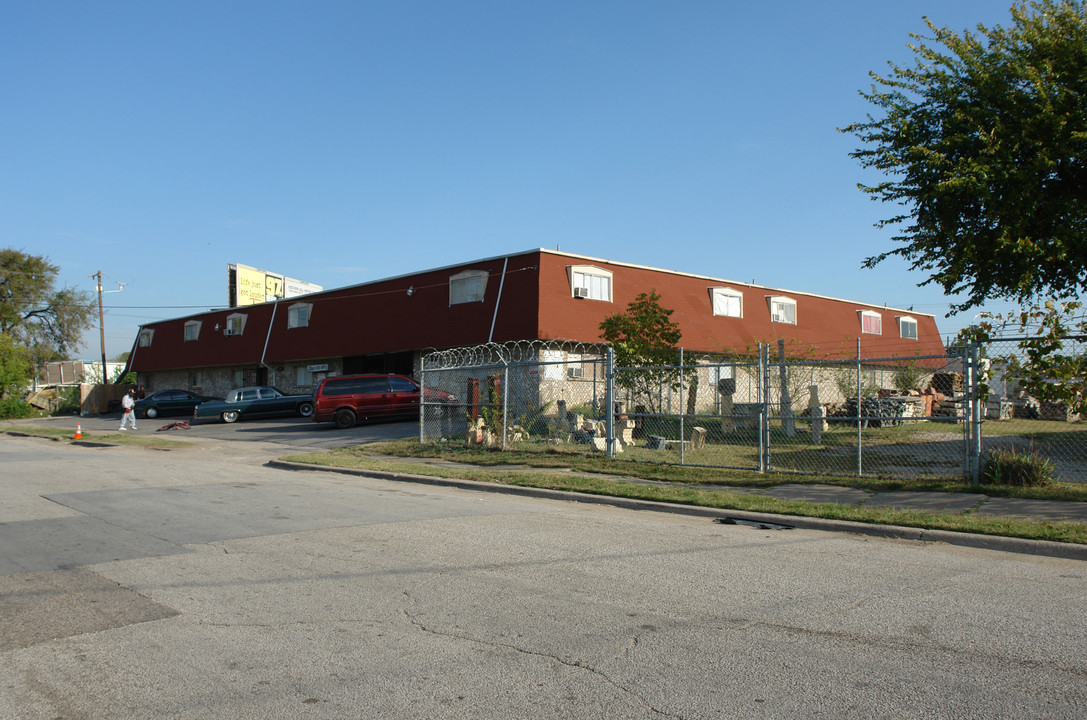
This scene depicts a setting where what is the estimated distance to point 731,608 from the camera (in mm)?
5562

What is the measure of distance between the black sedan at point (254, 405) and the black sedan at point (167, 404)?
6557 mm

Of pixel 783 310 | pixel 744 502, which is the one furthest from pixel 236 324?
pixel 744 502

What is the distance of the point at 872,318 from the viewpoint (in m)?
42.3

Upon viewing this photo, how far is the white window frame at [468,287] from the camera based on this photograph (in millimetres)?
30828

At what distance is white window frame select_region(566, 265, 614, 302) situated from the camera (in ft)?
97.2

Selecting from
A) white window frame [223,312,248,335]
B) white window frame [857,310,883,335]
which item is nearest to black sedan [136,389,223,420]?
white window frame [223,312,248,335]

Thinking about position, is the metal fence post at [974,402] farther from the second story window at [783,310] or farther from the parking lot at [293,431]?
the second story window at [783,310]

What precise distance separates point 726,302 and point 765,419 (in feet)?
73.3

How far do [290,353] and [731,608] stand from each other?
3638 cm

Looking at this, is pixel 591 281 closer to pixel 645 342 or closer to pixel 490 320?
pixel 490 320

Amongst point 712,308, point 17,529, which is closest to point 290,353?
point 712,308

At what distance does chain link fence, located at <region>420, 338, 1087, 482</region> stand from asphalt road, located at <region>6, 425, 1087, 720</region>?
5.13 metres

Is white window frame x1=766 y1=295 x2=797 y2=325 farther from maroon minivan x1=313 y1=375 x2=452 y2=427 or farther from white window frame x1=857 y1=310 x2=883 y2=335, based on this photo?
maroon minivan x1=313 y1=375 x2=452 y2=427

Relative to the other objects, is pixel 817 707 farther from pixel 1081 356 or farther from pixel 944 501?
pixel 1081 356
